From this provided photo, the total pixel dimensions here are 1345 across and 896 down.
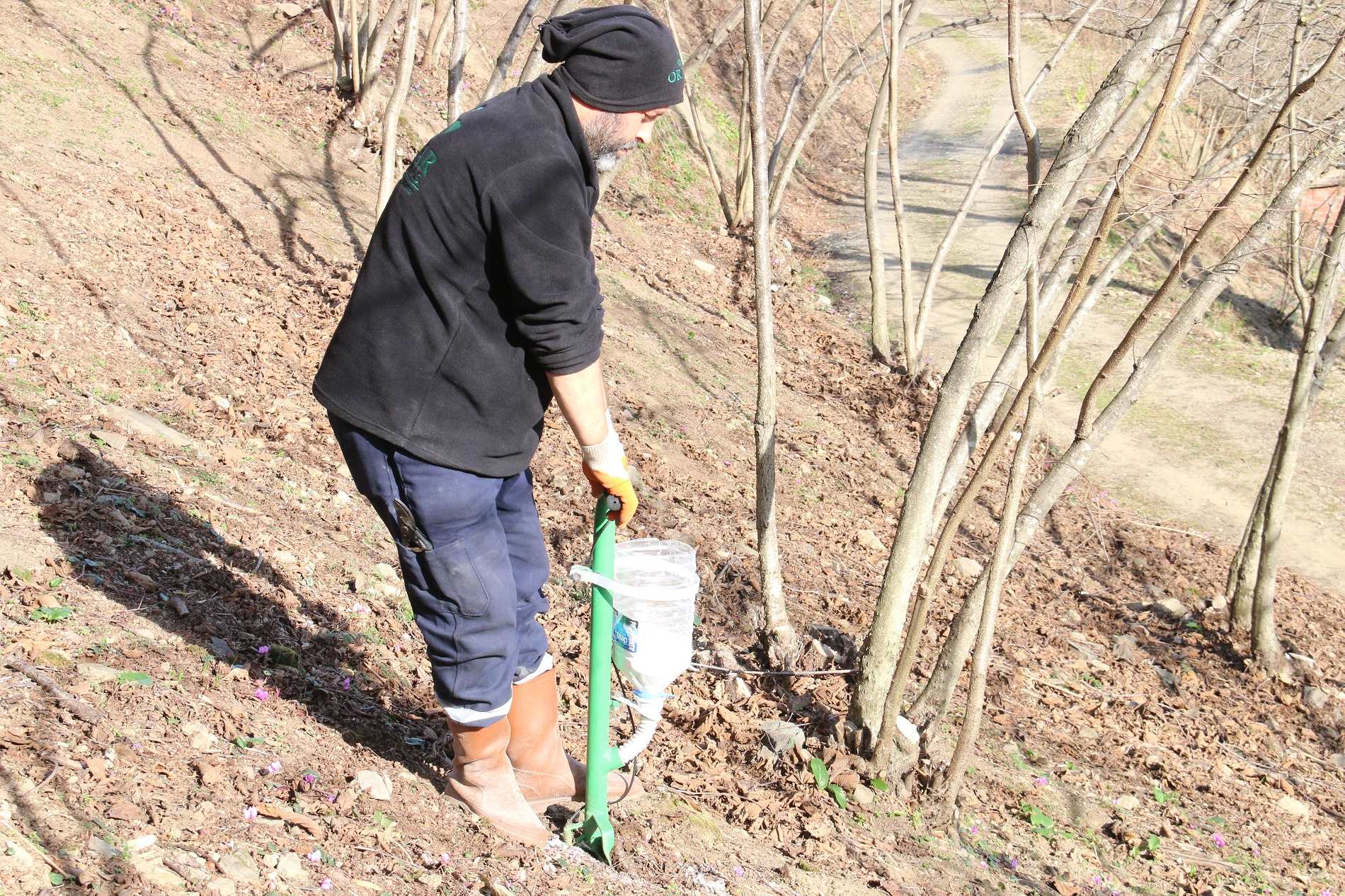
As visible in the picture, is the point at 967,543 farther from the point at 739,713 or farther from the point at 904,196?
the point at 904,196

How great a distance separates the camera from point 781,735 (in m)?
4.00

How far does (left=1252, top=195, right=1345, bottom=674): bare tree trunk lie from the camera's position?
6.39 metres

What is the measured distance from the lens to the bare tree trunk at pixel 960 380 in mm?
3389

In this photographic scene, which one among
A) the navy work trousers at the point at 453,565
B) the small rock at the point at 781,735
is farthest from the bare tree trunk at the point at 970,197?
the navy work trousers at the point at 453,565

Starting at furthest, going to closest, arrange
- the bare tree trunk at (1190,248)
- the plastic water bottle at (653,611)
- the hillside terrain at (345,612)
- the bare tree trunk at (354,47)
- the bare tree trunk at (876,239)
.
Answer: the bare tree trunk at (876,239)
the bare tree trunk at (354,47)
the bare tree trunk at (1190,248)
the plastic water bottle at (653,611)
the hillside terrain at (345,612)

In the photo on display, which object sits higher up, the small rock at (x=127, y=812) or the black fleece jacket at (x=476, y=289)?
the black fleece jacket at (x=476, y=289)

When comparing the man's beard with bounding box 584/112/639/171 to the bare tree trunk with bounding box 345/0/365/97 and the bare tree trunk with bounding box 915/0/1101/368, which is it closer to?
the bare tree trunk with bounding box 915/0/1101/368

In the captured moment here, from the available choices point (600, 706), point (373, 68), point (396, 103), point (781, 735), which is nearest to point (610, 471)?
point (600, 706)

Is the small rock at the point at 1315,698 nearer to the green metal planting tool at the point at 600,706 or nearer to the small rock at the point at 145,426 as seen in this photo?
the green metal planting tool at the point at 600,706

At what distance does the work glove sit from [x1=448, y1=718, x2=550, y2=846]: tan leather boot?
0.69 meters

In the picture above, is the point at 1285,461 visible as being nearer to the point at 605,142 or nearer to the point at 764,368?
the point at 764,368

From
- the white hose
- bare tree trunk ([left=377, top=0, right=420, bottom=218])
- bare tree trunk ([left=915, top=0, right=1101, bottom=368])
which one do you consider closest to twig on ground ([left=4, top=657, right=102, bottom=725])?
the white hose

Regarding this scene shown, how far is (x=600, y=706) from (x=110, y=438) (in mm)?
2448

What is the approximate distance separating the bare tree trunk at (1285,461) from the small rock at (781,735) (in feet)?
12.8
